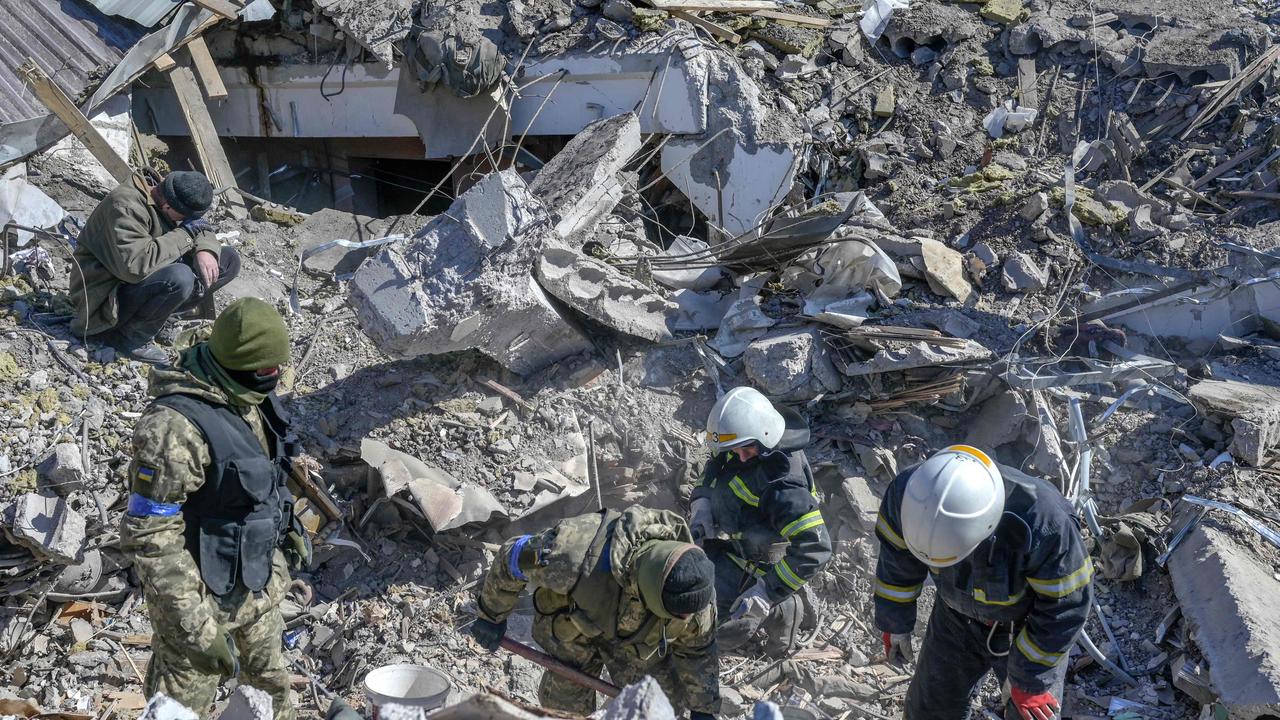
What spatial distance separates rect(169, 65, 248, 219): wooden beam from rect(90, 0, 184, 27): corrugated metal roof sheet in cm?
40

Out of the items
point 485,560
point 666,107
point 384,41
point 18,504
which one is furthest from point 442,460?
point 384,41

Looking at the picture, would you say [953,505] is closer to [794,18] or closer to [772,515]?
[772,515]

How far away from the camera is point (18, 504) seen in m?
4.47

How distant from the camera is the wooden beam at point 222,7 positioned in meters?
7.52

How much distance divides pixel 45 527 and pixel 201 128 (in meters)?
4.20

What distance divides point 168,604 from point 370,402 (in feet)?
8.27

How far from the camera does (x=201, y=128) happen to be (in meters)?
7.68

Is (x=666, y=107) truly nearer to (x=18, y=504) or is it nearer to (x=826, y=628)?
(x=826, y=628)

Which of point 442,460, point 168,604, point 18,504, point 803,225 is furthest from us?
point 803,225

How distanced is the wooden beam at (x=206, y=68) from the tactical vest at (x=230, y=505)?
208 inches

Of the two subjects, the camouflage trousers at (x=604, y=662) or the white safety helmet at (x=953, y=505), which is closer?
the white safety helmet at (x=953, y=505)

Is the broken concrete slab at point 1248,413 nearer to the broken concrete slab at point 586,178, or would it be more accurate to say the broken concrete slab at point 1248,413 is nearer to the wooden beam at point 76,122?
the broken concrete slab at point 586,178

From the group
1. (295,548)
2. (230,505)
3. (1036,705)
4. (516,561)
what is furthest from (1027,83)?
(230,505)

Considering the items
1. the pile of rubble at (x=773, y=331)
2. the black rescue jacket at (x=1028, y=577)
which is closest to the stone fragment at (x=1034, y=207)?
the pile of rubble at (x=773, y=331)
